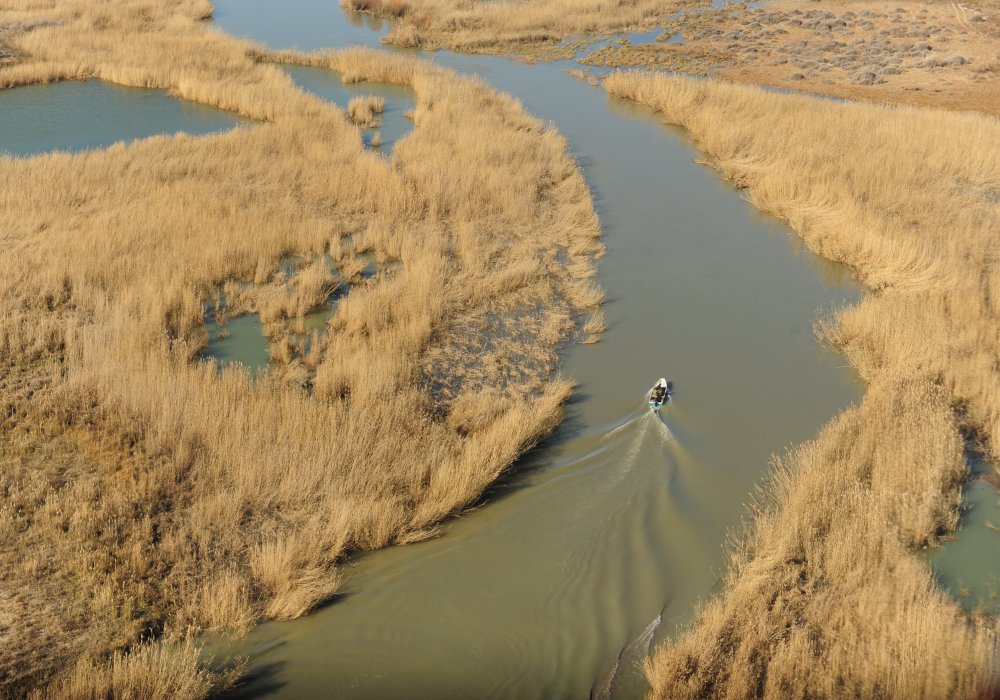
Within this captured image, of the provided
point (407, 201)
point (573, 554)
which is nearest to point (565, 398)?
point (573, 554)

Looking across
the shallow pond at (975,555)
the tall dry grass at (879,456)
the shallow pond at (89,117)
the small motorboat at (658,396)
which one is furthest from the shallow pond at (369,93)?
the shallow pond at (975,555)

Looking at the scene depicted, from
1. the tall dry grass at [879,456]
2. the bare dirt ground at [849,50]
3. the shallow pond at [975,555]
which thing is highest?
the bare dirt ground at [849,50]

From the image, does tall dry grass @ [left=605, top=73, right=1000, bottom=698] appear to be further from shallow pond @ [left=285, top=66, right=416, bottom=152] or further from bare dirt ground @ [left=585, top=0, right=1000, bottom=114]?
shallow pond @ [left=285, top=66, right=416, bottom=152]

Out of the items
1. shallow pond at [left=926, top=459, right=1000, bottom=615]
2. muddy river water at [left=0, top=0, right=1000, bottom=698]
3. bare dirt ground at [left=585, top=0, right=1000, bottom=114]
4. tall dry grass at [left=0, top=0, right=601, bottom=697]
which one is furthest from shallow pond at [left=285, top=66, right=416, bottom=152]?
shallow pond at [left=926, top=459, right=1000, bottom=615]

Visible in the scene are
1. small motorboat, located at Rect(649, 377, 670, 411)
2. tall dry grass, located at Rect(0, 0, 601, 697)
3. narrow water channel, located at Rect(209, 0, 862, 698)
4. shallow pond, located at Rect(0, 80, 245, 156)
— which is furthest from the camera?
shallow pond, located at Rect(0, 80, 245, 156)

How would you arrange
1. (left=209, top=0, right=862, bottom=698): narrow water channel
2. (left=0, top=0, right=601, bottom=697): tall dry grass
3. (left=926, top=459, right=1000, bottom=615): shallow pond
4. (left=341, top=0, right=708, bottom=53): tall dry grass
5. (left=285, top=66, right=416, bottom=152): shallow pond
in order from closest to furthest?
(left=209, top=0, right=862, bottom=698): narrow water channel < (left=0, top=0, right=601, bottom=697): tall dry grass < (left=926, top=459, right=1000, bottom=615): shallow pond < (left=285, top=66, right=416, bottom=152): shallow pond < (left=341, top=0, right=708, bottom=53): tall dry grass

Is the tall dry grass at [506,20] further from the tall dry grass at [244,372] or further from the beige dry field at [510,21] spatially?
the tall dry grass at [244,372]

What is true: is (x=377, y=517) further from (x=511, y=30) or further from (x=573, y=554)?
(x=511, y=30)

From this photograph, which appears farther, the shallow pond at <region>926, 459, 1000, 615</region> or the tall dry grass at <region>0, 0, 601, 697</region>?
the shallow pond at <region>926, 459, 1000, 615</region>

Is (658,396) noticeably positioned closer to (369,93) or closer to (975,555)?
(975,555)
